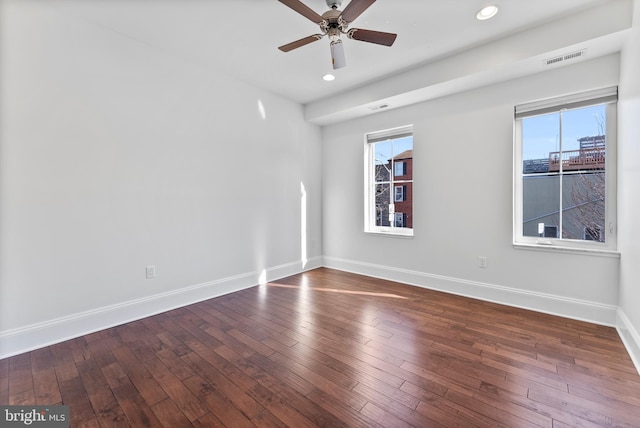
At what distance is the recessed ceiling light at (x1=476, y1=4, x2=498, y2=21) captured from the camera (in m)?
2.29

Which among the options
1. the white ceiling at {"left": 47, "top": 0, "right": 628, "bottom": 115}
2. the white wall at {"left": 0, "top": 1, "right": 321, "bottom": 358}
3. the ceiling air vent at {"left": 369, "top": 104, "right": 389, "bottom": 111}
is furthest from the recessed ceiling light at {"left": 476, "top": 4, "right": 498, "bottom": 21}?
the white wall at {"left": 0, "top": 1, "right": 321, "bottom": 358}

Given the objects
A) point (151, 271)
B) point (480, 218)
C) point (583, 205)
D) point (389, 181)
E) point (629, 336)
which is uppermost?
point (389, 181)

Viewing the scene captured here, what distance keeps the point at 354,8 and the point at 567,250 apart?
2971mm

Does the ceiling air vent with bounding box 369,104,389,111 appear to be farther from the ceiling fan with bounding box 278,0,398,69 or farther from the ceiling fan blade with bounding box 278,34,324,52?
the ceiling fan blade with bounding box 278,34,324,52

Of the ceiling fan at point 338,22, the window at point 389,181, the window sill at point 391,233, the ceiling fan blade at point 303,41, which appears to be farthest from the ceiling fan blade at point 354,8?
the window sill at point 391,233

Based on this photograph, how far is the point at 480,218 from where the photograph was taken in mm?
3291

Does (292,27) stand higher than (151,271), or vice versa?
(292,27)

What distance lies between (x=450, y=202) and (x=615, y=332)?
6.10 ft

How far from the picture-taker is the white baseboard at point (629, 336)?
195cm

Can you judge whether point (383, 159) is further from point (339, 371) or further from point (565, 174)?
point (339, 371)

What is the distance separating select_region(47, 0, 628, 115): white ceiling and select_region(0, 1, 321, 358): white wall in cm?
28

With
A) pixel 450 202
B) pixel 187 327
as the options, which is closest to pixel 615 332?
pixel 450 202

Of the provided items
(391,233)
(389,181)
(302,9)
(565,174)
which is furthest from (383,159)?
(302,9)

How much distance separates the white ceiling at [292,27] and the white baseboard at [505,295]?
261 centimetres
